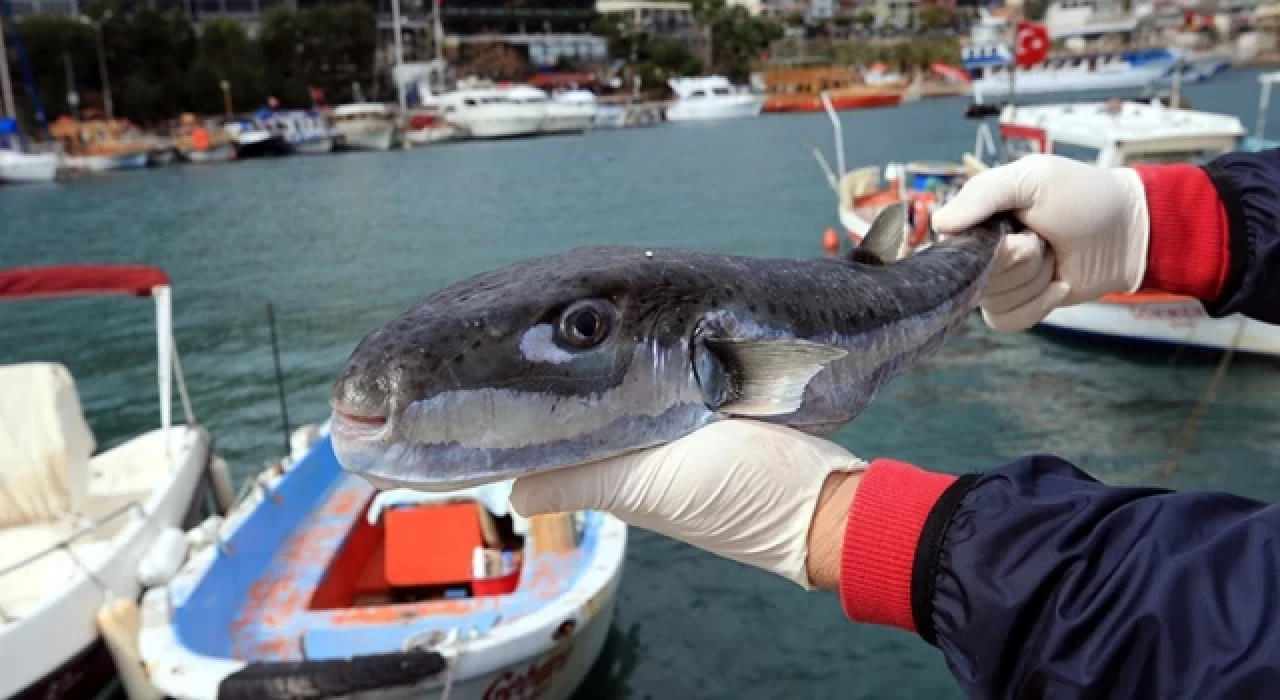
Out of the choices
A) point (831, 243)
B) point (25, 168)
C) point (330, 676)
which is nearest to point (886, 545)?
point (330, 676)

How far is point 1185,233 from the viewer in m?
3.75

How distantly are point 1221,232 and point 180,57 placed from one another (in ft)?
321

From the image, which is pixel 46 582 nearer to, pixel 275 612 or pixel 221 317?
pixel 275 612

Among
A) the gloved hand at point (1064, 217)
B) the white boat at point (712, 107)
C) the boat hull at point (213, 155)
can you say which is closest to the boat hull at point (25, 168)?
the boat hull at point (213, 155)

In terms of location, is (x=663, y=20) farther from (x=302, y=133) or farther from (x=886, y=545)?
(x=886, y=545)

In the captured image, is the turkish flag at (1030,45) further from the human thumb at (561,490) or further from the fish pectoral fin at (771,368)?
the human thumb at (561,490)

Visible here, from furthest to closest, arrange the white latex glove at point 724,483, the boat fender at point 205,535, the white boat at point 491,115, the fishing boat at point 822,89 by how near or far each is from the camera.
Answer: the fishing boat at point 822,89, the white boat at point 491,115, the boat fender at point 205,535, the white latex glove at point 724,483

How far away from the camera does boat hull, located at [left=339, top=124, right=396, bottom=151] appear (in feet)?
257

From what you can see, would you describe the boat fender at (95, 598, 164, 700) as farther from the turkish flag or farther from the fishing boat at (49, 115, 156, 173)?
the fishing boat at (49, 115, 156, 173)

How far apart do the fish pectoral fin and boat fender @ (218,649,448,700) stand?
16.1ft

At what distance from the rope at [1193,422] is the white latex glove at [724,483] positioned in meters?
11.2

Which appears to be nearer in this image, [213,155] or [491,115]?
[213,155]

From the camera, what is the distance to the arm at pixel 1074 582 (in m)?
1.69

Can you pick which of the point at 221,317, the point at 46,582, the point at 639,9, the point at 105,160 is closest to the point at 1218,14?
the point at 639,9
